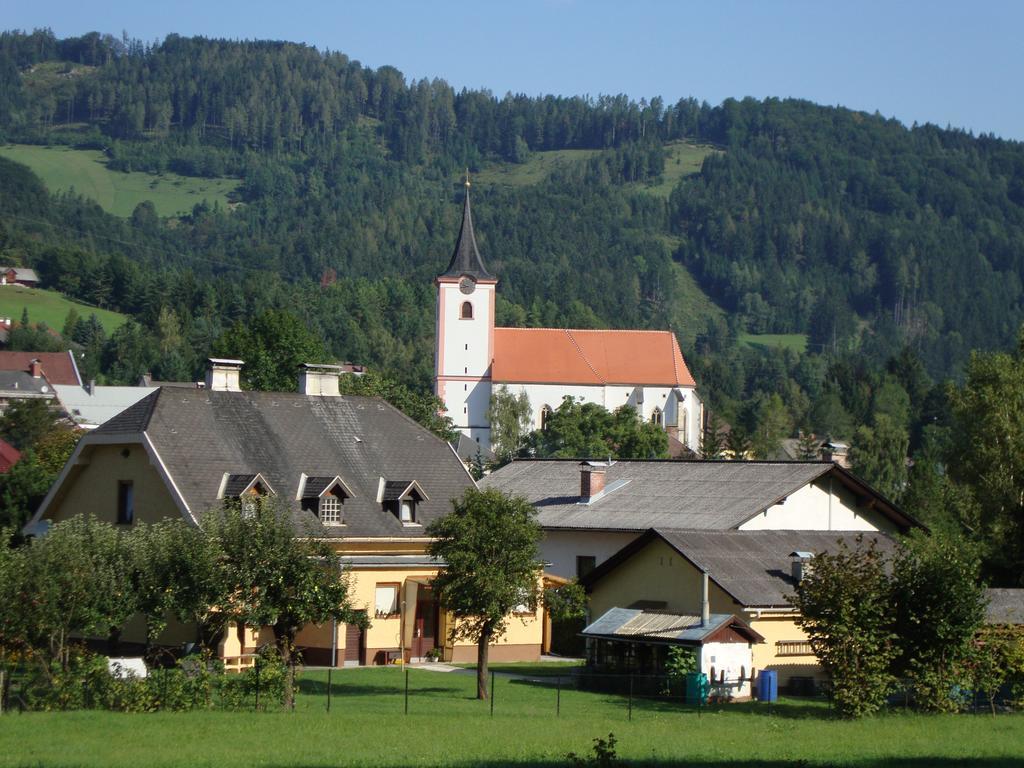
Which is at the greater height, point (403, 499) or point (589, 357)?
point (589, 357)

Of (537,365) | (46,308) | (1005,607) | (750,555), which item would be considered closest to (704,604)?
(750,555)

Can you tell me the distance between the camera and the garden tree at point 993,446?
165 feet

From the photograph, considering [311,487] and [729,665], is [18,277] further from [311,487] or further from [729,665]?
[729,665]

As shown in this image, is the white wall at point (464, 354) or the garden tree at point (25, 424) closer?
the garden tree at point (25, 424)

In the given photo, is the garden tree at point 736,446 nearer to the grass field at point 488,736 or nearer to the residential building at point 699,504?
the residential building at point 699,504

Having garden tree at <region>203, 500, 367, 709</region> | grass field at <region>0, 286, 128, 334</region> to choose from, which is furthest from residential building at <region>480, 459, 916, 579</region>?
grass field at <region>0, 286, 128, 334</region>

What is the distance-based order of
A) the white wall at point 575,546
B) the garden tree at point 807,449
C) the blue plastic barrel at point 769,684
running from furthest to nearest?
the garden tree at point 807,449, the white wall at point 575,546, the blue plastic barrel at point 769,684

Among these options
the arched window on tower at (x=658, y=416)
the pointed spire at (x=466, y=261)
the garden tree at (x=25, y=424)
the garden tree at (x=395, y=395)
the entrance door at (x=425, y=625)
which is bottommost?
the entrance door at (x=425, y=625)

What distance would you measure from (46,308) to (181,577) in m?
163

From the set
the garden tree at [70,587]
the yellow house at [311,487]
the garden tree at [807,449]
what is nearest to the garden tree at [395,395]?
the yellow house at [311,487]

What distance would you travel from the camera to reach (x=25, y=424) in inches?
3054

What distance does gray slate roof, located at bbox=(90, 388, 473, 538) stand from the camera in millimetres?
38750

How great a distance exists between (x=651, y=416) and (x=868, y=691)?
312 feet

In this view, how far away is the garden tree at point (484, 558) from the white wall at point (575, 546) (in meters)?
11.5
